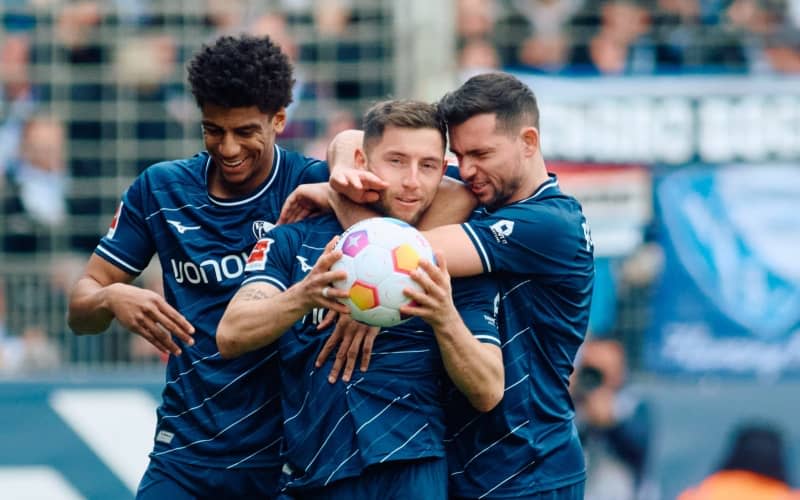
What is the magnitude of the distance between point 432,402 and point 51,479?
448 centimetres

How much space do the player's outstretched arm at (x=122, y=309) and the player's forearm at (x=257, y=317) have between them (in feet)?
0.97

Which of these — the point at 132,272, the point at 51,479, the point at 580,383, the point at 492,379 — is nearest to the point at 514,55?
the point at 580,383

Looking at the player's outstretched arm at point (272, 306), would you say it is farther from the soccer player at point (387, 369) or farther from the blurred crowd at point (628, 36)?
the blurred crowd at point (628, 36)

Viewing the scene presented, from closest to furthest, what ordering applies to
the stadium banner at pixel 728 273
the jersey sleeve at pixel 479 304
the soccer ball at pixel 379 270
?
the soccer ball at pixel 379 270, the jersey sleeve at pixel 479 304, the stadium banner at pixel 728 273

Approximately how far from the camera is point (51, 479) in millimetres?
8516

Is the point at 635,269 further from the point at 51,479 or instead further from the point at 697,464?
the point at 51,479

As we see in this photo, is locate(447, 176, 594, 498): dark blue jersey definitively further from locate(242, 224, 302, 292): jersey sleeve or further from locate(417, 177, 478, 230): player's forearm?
locate(242, 224, 302, 292): jersey sleeve

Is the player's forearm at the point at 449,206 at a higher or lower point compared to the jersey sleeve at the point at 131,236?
higher

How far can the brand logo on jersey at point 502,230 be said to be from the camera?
15.4 ft

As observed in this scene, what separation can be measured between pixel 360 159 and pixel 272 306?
0.65m

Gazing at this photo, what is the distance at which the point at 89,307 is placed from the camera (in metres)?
5.25

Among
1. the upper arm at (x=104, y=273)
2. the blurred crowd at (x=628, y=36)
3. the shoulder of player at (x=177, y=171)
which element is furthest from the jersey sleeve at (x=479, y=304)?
the blurred crowd at (x=628, y=36)

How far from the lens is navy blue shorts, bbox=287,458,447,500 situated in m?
4.61

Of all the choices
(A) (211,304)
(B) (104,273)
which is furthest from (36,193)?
(A) (211,304)
